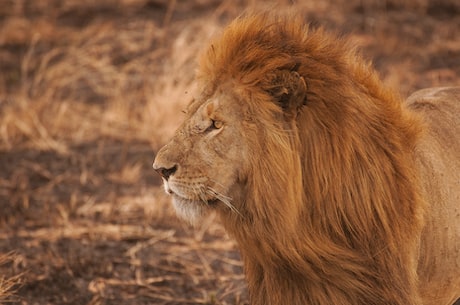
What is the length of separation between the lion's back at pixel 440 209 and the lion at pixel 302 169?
0.10 metres

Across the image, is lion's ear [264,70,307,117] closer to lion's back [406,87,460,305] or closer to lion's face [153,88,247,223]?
lion's face [153,88,247,223]

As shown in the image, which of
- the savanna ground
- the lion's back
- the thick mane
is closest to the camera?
the thick mane

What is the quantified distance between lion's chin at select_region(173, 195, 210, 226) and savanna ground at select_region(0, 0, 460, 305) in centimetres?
103

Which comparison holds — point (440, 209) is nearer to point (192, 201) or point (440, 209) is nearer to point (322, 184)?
point (322, 184)

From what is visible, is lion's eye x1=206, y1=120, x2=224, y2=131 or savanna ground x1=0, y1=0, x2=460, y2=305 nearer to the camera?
lion's eye x1=206, y1=120, x2=224, y2=131

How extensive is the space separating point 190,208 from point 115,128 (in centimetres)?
384

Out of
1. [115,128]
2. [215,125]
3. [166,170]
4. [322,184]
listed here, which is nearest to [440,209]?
[322,184]

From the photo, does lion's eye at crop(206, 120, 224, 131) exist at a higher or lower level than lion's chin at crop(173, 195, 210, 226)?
higher

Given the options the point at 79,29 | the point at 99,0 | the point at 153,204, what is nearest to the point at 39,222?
the point at 153,204

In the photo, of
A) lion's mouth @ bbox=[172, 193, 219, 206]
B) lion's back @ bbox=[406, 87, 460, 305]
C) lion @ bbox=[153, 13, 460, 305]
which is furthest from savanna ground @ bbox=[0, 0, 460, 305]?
lion's mouth @ bbox=[172, 193, 219, 206]

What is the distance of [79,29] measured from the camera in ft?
28.0

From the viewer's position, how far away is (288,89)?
2939 mm

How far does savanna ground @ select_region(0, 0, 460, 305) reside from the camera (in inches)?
179

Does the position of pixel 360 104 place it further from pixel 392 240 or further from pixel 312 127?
pixel 392 240
